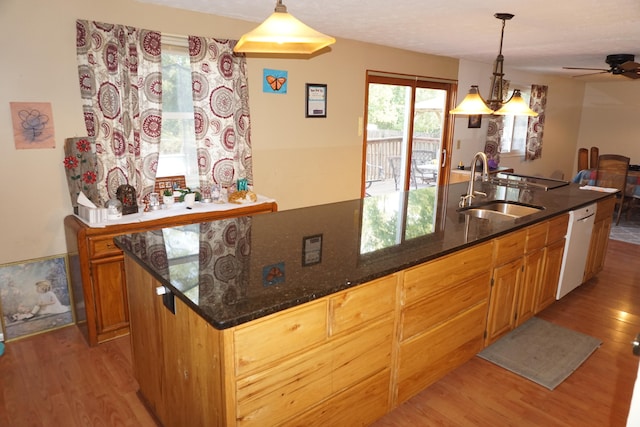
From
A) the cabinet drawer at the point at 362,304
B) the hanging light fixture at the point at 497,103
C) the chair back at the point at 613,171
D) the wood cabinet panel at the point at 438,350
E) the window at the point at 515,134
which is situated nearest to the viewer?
the cabinet drawer at the point at 362,304

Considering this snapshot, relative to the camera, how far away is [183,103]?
11.1ft

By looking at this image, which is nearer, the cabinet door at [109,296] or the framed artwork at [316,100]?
the cabinet door at [109,296]

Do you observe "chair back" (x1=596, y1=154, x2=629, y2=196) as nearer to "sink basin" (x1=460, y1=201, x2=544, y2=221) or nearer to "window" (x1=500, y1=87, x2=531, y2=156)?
"window" (x1=500, y1=87, x2=531, y2=156)

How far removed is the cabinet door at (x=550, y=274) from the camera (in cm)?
297

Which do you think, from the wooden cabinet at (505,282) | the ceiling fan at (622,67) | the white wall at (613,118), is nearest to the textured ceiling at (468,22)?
the ceiling fan at (622,67)

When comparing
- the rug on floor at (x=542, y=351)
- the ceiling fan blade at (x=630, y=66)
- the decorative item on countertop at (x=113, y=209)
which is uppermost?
the ceiling fan blade at (x=630, y=66)

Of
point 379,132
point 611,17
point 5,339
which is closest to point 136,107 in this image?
point 5,339

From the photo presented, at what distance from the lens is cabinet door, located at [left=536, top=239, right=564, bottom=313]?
2967mm

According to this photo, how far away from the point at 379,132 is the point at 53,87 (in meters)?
3.28

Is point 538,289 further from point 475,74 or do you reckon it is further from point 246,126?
point 475,74

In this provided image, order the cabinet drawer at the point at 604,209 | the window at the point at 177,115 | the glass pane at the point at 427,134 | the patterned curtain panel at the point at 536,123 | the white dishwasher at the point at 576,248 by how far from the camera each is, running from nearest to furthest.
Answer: the white dishwasher at the point at 576,248 → the window at the point at 177,115 → the cabinet drawer at the point at 604,209 → the glass pane at the point at 427,134 → the patterned curtain panel at the point at 536,123

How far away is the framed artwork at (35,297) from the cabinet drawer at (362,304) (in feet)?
7.39

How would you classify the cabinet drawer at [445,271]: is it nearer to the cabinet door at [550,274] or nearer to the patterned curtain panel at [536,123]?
the cabinet door at [550,274]

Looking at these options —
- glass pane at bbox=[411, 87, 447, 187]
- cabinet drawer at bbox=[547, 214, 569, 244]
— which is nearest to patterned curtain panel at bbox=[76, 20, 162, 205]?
cabinet drawer at bbox=[547, 214, 569, 244]
